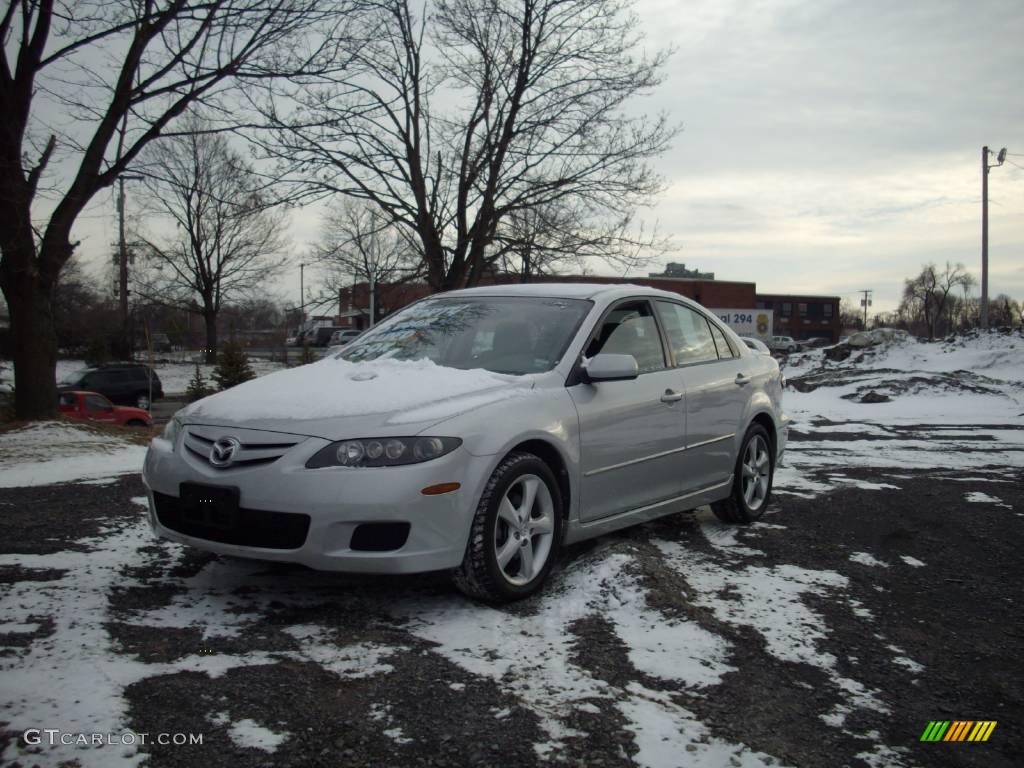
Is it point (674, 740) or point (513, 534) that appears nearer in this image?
A: point (674, 740)

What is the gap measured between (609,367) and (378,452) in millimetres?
1352

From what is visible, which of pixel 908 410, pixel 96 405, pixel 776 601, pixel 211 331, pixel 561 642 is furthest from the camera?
pixel 211 331

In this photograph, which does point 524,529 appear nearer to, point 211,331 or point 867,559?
Result: point 867,559

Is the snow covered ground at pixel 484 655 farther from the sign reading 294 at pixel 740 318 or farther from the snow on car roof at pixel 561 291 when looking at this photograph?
the sign reading 294 at pixel 740 318

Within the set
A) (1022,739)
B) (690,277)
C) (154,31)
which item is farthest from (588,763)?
(690,277)

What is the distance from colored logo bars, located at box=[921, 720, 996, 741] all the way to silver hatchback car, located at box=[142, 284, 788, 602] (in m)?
1.72

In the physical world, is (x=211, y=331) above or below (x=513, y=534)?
above

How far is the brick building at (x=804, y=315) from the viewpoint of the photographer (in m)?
100

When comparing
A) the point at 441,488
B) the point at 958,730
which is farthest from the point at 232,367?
the point at 958,730

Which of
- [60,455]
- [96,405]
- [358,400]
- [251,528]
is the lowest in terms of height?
[96,405]

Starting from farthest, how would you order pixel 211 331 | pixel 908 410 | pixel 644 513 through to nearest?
pixel 211 331
pixel 908 410
pixel 644 513

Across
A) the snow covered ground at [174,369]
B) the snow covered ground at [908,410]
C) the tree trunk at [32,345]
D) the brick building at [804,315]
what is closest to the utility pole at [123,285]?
the snow covered ground at [174,369]

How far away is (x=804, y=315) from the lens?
10206 centimetres

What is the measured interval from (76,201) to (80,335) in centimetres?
3760
